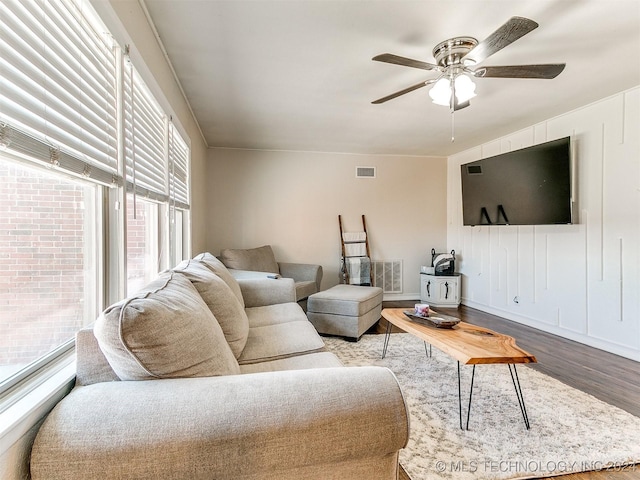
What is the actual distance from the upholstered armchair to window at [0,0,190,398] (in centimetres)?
213

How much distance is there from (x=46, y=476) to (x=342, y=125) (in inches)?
136

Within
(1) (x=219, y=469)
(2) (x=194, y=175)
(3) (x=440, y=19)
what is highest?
(3) (x=440, y=19)

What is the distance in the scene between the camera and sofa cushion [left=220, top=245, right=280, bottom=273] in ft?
12.4

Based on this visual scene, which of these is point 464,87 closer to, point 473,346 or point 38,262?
point 473,346

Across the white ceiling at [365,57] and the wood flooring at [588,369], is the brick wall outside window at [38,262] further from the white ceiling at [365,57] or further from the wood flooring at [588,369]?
the wood flooring at [588,369]

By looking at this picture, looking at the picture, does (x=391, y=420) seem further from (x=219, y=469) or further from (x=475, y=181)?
(x=475, y=181)

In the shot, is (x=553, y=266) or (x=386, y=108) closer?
(x=386, y=108)

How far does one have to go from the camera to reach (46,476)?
2.42 feet

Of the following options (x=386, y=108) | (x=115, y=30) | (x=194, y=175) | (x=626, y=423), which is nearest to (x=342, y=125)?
(x=386, y=108)

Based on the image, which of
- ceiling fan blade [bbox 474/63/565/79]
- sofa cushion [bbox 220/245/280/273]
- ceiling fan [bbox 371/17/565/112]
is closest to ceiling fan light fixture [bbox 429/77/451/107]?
ceiling fan [bbox 371/17/565/112]

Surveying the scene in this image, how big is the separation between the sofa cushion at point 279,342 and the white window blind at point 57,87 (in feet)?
3.36

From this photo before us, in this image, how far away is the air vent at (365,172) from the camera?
4.91 m

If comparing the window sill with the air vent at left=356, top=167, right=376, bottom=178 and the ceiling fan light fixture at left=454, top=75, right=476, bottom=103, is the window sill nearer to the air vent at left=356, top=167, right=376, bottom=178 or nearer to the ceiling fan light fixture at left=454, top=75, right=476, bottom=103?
the ceiling fan light fixture at left=454, top=75, right=476, bottom=103

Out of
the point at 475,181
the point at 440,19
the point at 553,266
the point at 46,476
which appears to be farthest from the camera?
the point at 475,181
